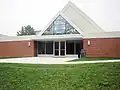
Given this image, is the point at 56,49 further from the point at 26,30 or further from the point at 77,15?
the point at 26,30

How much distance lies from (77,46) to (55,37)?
9.05 ft

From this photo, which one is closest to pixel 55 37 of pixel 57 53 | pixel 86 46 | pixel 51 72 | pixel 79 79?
pixel 57 53

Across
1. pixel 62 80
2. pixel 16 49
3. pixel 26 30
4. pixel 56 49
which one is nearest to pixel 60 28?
pixel 56 49

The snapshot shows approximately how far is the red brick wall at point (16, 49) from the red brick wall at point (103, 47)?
7416 mm

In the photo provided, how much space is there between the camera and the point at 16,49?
32.1 m

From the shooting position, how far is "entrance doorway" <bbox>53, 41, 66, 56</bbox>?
29866 mm

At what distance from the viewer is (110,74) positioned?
11.6 m

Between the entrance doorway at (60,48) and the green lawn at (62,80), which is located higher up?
the entrance doorway at (60,48)

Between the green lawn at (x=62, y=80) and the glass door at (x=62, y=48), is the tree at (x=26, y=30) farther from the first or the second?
the green lawn at (x=62, y=80)

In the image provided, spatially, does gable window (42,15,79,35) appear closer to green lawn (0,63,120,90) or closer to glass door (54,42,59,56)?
glass door (54,42,59,56)

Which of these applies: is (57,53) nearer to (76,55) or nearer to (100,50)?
(76,55)

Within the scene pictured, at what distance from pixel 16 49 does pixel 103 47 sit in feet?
37.8

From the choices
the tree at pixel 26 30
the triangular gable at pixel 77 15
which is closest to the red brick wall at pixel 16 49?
the triangular gable at pixel 77 15

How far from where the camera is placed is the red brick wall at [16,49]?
3122 centimetres
